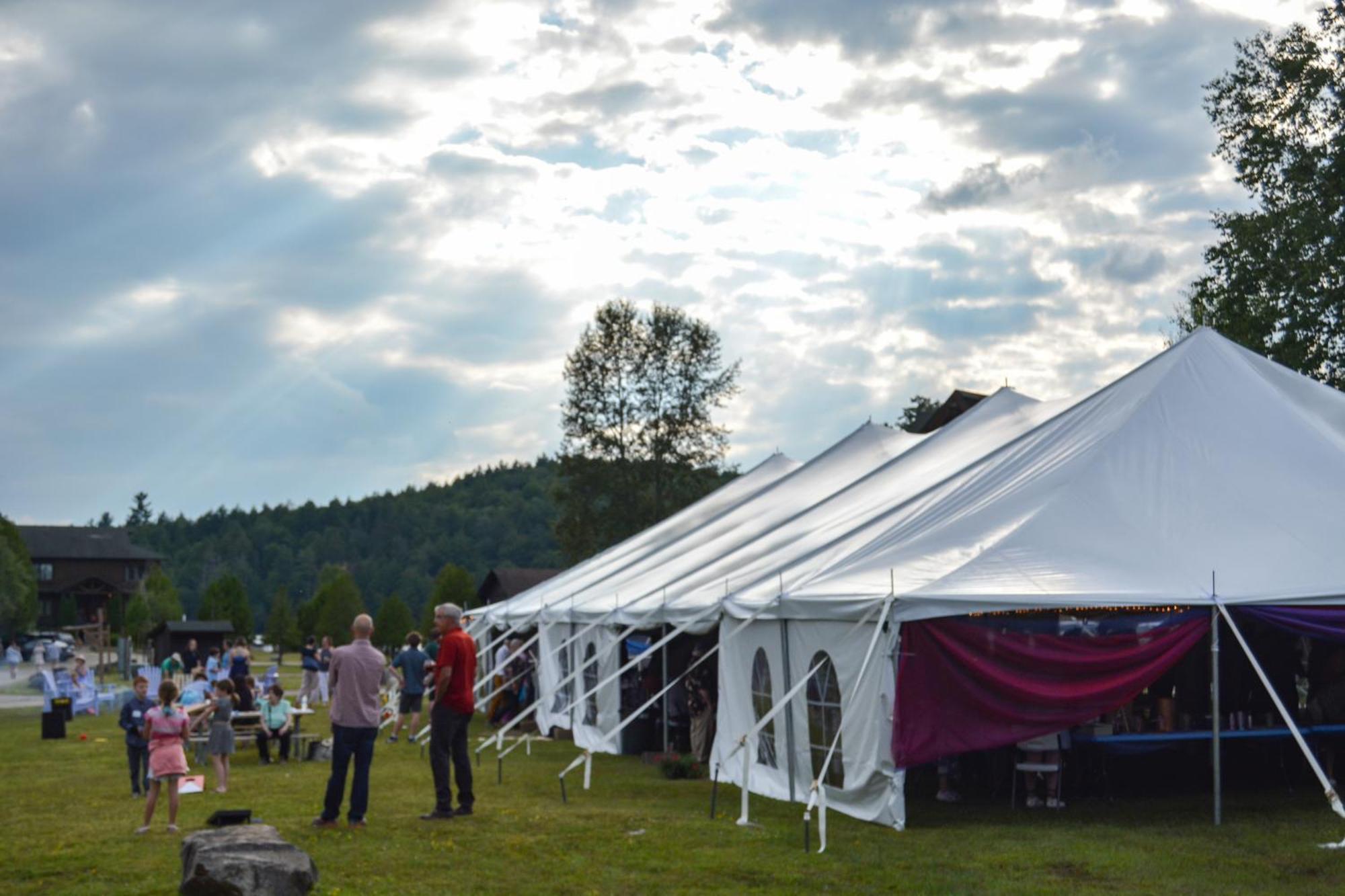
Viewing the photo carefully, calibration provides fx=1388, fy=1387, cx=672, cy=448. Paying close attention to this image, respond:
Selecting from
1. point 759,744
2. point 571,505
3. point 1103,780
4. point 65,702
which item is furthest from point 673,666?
point 571,505

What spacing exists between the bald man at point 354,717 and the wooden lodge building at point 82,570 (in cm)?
8381

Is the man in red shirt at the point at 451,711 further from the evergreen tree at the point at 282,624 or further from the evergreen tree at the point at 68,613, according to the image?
the evergreen tree at the point at 68,613

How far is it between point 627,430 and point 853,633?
34441 millimetres

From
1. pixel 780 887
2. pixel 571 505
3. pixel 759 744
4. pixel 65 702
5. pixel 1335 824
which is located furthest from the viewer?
pixel 571 505

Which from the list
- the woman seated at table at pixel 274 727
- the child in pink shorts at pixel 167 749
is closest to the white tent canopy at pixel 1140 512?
the child in pink shorts at pixel 167 749

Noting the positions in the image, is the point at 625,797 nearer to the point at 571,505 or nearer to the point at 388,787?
the point at 388,787

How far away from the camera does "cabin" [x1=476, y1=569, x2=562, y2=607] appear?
42844 mm

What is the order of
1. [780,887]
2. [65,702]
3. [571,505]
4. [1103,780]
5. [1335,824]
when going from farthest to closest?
[571,505]
[65,702]
[1103,780]
[1335,824]
[780,887]

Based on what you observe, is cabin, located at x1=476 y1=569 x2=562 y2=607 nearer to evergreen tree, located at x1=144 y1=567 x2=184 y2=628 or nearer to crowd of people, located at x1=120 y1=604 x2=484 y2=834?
evergreen tree, located at x1=144 y1=567 x2=184 y2=628

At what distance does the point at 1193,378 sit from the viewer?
12.6m

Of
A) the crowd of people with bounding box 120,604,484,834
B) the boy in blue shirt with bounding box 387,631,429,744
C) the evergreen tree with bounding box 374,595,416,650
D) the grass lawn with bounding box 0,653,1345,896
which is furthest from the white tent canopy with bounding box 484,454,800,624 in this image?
the evergreen tree with bounding box 374,595,416,650

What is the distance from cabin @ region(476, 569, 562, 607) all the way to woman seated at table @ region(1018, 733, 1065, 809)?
32.0 meters

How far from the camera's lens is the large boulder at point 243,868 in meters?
7.60

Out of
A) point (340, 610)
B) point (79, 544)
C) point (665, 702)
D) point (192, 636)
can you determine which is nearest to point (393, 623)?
point (340, 610)
